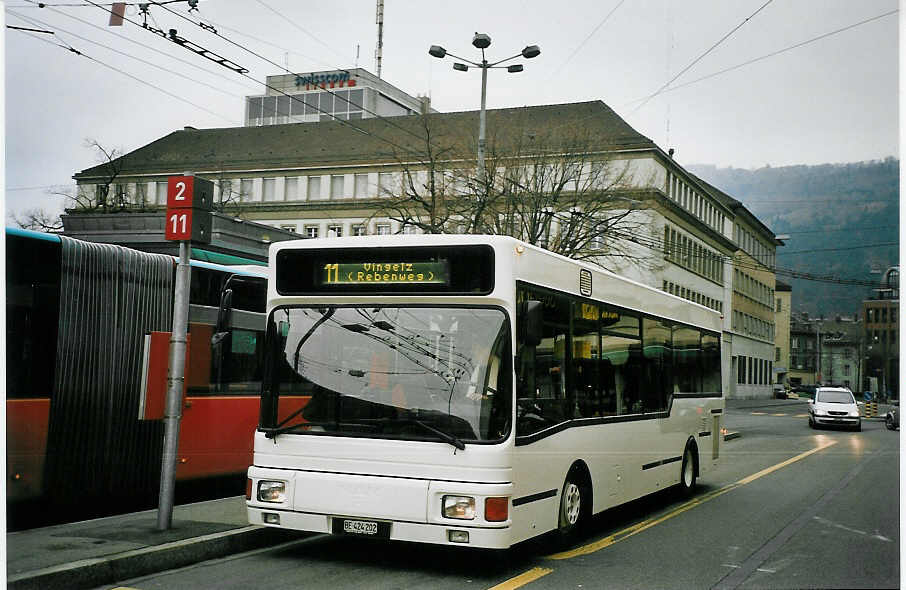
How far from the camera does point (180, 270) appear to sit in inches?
379

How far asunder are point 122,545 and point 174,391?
1.64m

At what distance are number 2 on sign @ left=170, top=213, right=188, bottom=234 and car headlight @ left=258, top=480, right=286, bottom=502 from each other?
259 cm

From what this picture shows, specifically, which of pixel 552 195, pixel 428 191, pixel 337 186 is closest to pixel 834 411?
pixel 552 195

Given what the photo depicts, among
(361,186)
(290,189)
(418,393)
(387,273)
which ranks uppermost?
(361,186)

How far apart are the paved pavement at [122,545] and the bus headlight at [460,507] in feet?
7.34

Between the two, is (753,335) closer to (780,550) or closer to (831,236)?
(780,550)

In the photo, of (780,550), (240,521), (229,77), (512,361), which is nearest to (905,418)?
(512,361)

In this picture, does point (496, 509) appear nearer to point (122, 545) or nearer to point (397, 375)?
point (397, 375)

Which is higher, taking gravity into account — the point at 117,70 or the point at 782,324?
the point at 117,70

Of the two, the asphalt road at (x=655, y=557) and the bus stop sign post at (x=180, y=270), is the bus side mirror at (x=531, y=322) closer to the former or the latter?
the asphalt road at (x=655, y=557)

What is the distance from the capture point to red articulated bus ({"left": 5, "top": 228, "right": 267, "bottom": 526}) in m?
9.52

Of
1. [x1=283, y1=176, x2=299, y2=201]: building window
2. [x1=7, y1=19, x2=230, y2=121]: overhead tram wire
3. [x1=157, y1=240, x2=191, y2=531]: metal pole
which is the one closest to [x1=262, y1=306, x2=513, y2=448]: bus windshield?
[x1=157, y1=240, x2=191, y2=531]: metal pole

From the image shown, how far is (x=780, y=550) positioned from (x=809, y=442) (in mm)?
22421

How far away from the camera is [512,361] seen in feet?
27.0
